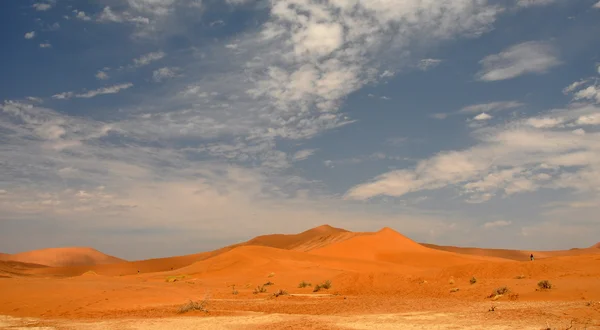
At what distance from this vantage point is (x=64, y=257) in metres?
91.1

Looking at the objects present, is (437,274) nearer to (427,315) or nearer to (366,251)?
(427,315)

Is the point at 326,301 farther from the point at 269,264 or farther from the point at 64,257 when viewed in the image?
the point at 64,257

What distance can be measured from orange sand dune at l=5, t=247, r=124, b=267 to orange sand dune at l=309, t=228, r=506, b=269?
5652 centimetres

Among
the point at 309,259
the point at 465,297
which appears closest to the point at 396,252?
the point at 309,259

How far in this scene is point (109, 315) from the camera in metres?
16.2

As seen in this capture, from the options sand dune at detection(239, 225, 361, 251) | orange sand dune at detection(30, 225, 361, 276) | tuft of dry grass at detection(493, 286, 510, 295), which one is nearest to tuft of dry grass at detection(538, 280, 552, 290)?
tuft of dry grass at detection(493, 286, 510, 295)

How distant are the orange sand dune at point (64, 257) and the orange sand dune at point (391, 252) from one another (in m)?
56.5

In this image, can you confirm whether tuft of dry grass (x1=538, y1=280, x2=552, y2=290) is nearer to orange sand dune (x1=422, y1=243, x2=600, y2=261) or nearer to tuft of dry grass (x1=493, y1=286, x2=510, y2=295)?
tuft of dry grass (x1=493, y1=286, x2=510, y2=295)

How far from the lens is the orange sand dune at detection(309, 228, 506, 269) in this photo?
158 ft

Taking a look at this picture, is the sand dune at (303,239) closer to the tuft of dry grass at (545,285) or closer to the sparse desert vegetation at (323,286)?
the sparse desert vegetation at (323,286)

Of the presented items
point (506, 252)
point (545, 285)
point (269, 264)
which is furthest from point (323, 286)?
point (506, 252)

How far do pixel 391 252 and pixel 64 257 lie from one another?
66640mm

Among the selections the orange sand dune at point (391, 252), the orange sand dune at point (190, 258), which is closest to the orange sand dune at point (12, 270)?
the orange sand dune at point (190, 258)

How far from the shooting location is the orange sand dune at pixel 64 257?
287ft
